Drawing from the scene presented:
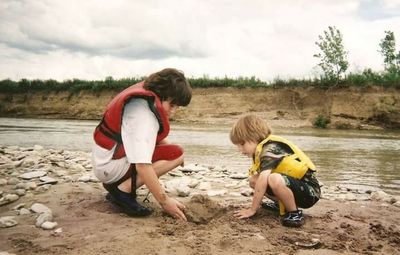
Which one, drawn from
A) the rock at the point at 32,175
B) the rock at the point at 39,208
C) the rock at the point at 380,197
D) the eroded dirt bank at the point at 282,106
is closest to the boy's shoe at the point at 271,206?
the rock at the point at 380,197

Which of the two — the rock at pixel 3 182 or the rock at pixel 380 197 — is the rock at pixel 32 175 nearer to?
the rock at pixel 3 182

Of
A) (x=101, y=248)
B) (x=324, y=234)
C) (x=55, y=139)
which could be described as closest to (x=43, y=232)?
(x=101, y=248)

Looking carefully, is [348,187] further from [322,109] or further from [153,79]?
[322,109]

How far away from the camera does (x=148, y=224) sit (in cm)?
303

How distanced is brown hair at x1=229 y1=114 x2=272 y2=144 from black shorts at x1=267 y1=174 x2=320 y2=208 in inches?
16.4

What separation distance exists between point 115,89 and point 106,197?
22975 mm

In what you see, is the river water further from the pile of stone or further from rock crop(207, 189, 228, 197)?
rock crop(207, 189, 228, 197)

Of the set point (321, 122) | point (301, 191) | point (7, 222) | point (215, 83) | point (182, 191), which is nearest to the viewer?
point (7, 222)

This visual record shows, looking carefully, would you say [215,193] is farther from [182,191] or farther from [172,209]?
→ [172,209]

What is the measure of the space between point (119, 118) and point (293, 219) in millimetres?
1654

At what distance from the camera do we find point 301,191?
3219 mm

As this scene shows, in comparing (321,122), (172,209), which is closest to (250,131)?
(172,209)

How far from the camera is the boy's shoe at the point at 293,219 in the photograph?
10.2 ft

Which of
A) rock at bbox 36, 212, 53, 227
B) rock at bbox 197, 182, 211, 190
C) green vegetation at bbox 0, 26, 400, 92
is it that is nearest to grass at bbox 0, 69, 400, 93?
green vegetation at bbox 0, 26, 400, 92
